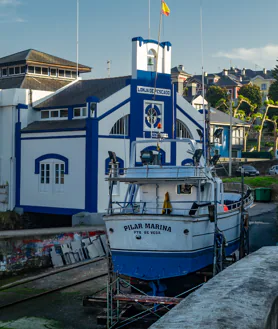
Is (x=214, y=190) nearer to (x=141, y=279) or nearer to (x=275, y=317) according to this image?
(x=141, y=279)

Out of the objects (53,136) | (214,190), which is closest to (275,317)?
(214,190)

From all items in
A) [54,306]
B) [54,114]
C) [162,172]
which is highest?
[54,114]

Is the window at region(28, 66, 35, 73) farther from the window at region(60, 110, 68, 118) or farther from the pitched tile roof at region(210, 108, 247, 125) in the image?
the pitched tile roof at region(210, 108, 247, 125)

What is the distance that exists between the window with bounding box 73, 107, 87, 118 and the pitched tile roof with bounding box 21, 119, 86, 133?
54 centimetres

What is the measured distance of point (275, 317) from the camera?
942 centimetres

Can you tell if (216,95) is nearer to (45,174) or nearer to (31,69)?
(31,69)

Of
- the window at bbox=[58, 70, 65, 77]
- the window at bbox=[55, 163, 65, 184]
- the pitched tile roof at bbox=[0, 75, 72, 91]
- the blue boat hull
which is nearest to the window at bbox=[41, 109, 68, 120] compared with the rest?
the pitched tile roof at bbox=[0, 75, 72, 91]

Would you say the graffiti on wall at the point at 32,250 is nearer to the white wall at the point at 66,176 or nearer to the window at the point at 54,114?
the white wall at the point at 66,176

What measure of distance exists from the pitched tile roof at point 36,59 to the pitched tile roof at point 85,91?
8.04 ft

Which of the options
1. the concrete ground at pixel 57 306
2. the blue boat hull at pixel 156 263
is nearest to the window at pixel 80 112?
the concrete ground at pixel 57 306

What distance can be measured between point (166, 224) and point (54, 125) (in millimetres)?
17566

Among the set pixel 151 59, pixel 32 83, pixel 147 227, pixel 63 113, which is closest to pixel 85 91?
pixel 63 113

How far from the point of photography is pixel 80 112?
33.3 m

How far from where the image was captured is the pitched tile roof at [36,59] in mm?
38219
